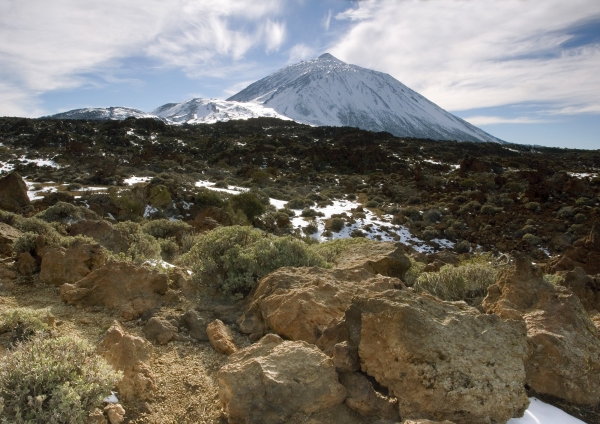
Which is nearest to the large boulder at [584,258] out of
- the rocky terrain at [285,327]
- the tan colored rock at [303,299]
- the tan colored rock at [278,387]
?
the rocky terrain at [285,327]

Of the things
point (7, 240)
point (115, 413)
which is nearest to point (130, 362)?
point (115, 413)

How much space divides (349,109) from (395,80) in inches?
1740

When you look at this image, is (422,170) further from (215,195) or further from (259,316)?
(259,316)

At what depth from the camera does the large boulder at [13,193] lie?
1074 centimetres

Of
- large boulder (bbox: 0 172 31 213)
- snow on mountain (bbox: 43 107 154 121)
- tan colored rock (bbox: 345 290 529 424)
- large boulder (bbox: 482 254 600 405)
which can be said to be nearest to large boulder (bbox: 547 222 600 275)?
large boulder (bbox: 482 254 600 405)

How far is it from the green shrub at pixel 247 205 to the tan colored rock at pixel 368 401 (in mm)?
11523

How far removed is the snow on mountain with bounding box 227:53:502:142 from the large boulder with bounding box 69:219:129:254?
11671cm

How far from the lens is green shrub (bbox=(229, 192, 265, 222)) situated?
14.1 meters

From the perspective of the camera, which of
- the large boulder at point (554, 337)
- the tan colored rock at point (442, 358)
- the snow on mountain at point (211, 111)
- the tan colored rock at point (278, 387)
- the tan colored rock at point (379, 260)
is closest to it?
the tan colored rock at point (442, 358)

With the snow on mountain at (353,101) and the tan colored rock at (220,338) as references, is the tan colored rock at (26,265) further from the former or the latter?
the snow on mountain at (353,101)

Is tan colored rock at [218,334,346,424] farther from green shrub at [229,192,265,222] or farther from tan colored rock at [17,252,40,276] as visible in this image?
green shrub at [229,192,265,222]

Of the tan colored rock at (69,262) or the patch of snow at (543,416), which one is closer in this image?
the patch of snow at (543,416)

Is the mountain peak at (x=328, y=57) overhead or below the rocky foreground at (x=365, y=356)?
overhead

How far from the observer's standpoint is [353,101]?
14675 cm
